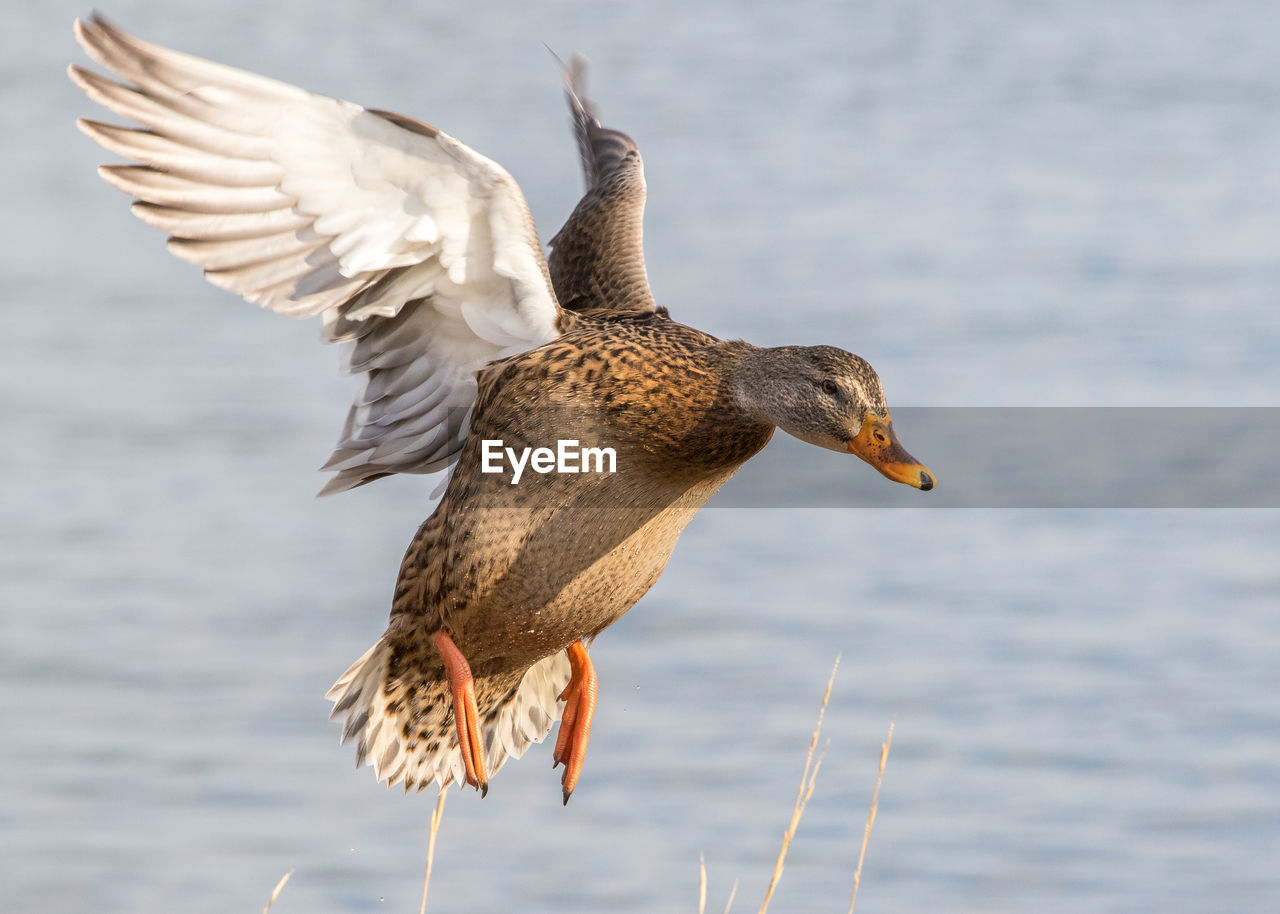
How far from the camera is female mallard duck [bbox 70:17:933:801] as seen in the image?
14.3ft

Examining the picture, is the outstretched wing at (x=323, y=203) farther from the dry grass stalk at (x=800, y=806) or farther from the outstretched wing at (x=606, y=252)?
the dry grass stalk at (x=800, y=806)

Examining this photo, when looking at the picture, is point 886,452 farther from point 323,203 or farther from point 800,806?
point 323,203

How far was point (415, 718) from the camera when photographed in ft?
17.1

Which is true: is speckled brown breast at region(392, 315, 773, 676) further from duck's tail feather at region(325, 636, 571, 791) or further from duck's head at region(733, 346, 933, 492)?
duck's tail feather at region(325, 636, 571, 791)

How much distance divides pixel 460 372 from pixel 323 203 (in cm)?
63

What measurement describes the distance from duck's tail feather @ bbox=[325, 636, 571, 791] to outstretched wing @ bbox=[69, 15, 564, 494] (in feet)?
2.72

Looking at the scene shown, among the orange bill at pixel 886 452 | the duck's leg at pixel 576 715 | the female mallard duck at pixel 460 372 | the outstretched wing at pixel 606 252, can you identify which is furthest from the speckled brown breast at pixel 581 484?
the outstretched wing at pixel 606 252

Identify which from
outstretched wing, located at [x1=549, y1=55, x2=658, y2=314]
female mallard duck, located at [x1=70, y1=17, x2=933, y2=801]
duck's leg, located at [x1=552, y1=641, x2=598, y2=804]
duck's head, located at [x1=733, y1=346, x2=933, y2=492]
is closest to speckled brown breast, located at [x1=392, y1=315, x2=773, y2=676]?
female mallard duck, located at [x1=70, y1=17, x2=933, y2=801]

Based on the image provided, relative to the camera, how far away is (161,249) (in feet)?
45.0

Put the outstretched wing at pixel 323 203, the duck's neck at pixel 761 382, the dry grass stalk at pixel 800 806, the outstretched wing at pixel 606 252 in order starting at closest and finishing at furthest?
the dry grass stalk at pixel 800 806 < the outstretched wing at pixel 323 203 < the duck's neck at pixel 761 382 < the outstretched wing at pixel 606 252

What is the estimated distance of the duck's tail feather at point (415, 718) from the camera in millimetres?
5121

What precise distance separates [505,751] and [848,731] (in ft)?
8.26

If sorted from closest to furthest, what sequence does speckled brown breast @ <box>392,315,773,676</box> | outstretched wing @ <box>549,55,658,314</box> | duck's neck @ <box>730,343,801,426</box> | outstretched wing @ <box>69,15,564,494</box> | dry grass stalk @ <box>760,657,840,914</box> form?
dry grass stalk @ <box>760,657,840,914</box>
outstretched wing @ <box>69,15,564,494</box>
duck's neck @ <box>730,343,801,426</box>
speckled brown breast @ <box>392,315,773,676</box>
outstretched wing @ <box>549,55,658,314</box>

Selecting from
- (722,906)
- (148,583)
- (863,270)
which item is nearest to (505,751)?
(722,906)
